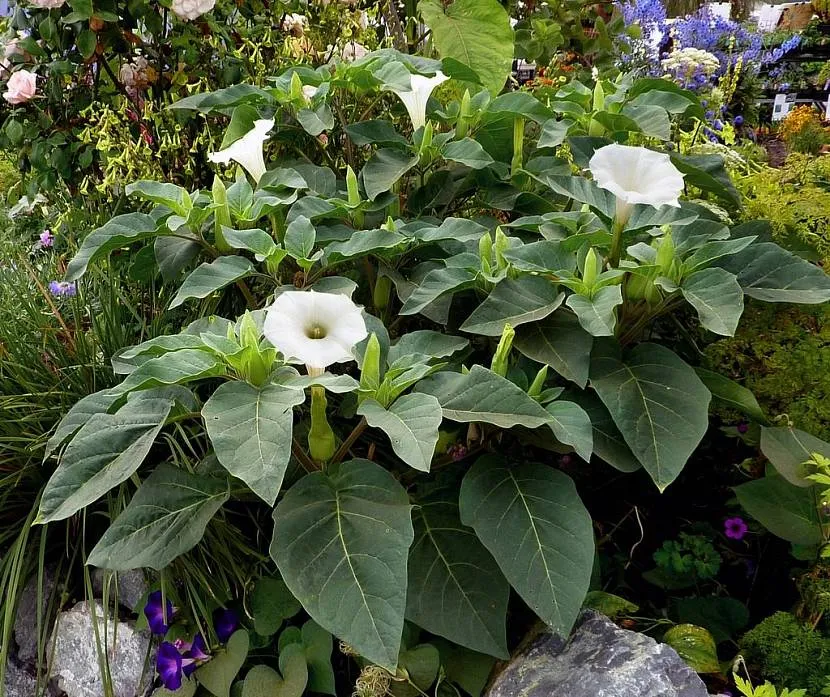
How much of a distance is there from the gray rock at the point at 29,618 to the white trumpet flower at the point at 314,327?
105 cm

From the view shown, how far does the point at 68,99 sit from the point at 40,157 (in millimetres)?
242

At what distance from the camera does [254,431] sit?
99 centimetres

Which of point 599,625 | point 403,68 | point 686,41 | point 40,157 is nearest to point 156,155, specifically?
point 40,157

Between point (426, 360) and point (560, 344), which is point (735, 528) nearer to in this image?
point (560, 344)

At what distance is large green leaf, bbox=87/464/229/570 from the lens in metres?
1.14

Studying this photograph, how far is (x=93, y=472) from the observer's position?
3.66 feet

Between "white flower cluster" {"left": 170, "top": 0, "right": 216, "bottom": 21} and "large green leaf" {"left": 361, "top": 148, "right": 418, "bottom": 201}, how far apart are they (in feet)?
2.59

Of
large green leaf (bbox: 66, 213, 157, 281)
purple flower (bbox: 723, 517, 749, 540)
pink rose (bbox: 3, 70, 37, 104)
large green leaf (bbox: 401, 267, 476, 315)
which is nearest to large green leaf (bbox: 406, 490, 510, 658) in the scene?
large green leaf (bbox: 401, 267, 476, 315)

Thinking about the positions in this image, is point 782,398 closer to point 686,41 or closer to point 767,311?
point 767,311

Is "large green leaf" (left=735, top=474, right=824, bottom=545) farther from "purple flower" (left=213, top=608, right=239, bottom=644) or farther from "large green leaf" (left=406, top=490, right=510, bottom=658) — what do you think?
"purple flower" (left=213, top=608, right=239, bottom=644)

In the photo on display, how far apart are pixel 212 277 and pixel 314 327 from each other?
1.38ft

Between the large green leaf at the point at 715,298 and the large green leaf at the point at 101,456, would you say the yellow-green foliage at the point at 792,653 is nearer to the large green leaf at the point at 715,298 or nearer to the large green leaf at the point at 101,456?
the large green leaf at the point at 715,298

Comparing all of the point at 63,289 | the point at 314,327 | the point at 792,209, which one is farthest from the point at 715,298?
the point at 63,289

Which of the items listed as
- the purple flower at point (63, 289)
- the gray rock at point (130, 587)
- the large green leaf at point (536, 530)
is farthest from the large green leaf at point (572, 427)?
the purple flower at point (63, 289)
